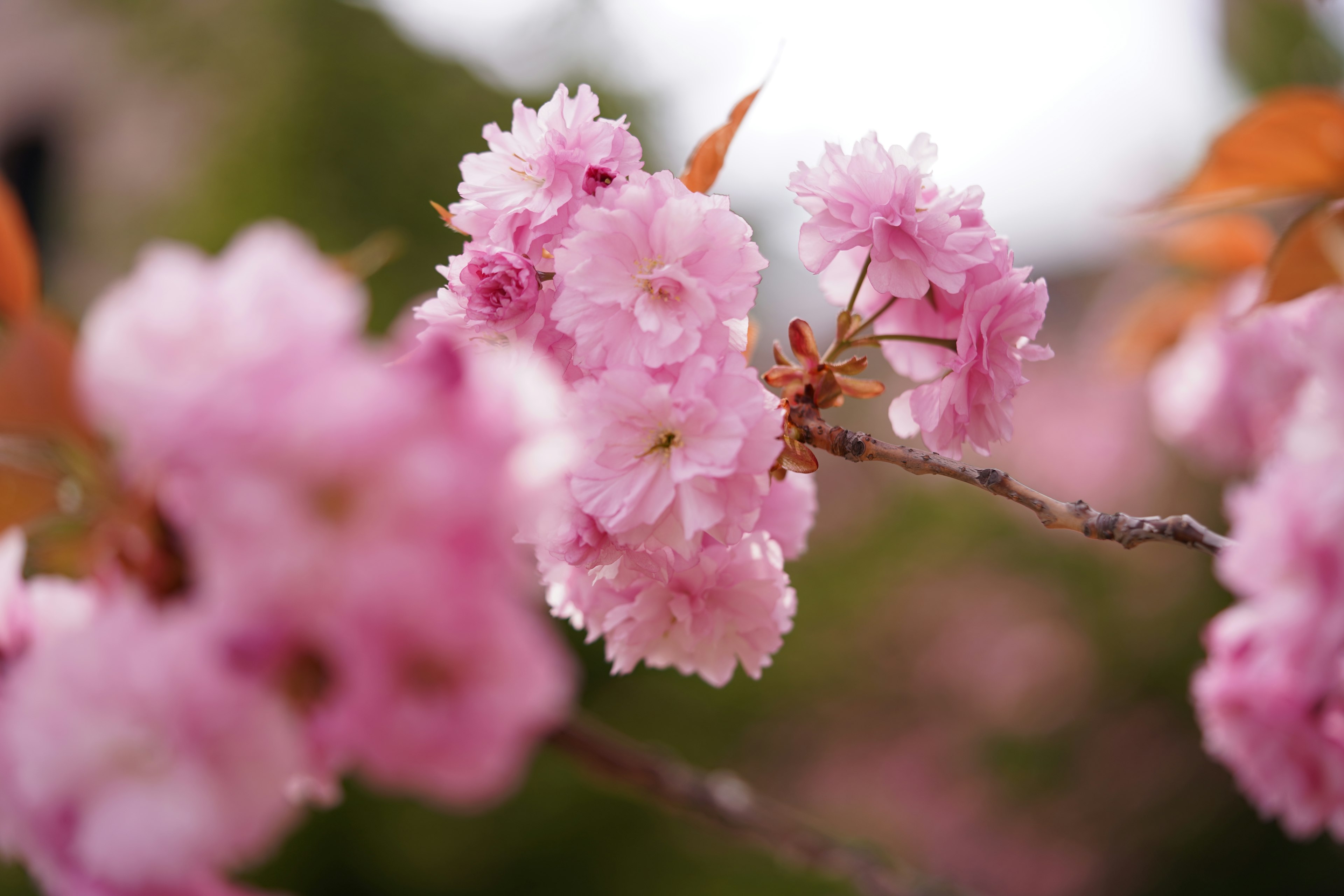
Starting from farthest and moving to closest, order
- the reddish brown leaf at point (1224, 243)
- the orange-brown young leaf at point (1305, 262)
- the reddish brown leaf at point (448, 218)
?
the reddish brown leaf at point (1224, 243)
the orange-brown young leaf at point (1305, 262)
the reddish brown leaf at point (448, 218)

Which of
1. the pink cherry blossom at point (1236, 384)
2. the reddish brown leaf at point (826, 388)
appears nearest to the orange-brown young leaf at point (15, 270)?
the reddish brown leaf at point (826, 388)

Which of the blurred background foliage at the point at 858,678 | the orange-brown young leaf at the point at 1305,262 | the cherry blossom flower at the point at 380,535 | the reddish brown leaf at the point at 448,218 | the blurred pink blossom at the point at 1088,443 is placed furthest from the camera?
the blurred pink blossom at the point at 1088,443

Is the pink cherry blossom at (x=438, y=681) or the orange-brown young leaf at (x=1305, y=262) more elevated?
the orange-brown young leaf at (x=1305, y=262)

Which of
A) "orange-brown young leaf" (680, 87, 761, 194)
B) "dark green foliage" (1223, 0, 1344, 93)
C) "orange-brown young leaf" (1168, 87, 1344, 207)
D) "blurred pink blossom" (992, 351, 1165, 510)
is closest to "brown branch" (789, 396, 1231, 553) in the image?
"orange-brown young leaf" (680, 87, 761, 194)

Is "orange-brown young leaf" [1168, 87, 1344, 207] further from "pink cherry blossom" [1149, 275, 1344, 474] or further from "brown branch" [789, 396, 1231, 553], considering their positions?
"brown branch" [789, 396, 1231, 553]

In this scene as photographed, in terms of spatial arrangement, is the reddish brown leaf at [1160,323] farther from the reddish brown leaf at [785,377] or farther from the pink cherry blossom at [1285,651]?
the reddish brown leaf at [785,377]

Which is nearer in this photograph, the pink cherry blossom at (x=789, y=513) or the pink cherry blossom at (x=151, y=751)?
the pink cherry blossom at (x=151, y=751)

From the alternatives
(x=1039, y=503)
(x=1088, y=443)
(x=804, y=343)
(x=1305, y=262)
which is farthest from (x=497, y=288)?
(x=1088, y=443)
